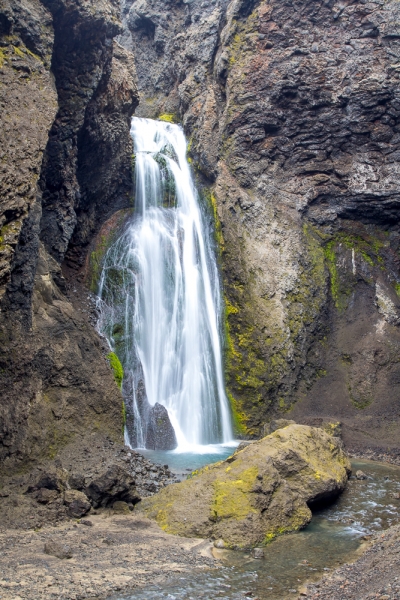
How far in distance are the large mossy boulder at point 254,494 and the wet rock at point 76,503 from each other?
1.14 meters

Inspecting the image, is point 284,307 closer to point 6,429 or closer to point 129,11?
point 6,429

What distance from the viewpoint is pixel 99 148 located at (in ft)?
65.1

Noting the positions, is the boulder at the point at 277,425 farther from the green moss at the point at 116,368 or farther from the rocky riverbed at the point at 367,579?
the rocky riverbed at the point at 367,579

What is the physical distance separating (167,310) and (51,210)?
5.56 meters

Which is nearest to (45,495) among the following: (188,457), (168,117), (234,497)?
(234,497)

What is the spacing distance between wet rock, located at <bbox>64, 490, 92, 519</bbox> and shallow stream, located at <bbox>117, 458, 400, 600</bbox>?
250 centimetres

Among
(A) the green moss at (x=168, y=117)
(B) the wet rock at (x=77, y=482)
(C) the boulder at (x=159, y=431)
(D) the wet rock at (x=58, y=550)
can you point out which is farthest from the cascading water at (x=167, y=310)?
(D) the wet rock at (x=58, y=550)

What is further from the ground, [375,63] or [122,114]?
[375,63]

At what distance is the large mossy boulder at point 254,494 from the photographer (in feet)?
28.0

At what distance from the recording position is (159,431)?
1653 cm

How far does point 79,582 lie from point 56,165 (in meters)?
13.2

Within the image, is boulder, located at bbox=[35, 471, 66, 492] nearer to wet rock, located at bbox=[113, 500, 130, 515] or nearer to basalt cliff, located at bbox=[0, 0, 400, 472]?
wet rock, located at bbox=[113, 500, 130, 515]

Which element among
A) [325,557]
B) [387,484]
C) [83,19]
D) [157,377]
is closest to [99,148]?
[83,19]

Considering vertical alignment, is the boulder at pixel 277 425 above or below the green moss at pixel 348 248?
below
